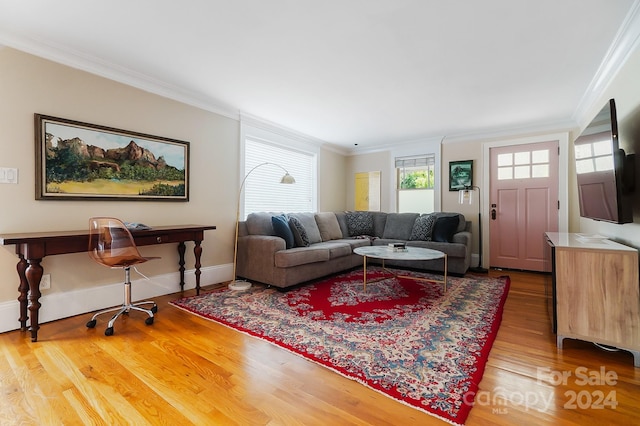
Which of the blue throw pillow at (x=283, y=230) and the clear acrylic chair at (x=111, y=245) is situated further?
the blue throw pillow at (x=283, y=230)

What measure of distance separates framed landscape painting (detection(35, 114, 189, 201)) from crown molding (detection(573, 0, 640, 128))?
4.00m

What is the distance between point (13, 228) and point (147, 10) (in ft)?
6.52

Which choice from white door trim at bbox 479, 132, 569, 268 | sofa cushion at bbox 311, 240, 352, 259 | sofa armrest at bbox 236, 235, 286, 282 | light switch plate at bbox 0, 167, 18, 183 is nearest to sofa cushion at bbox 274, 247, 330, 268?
sofa armrest at bbox 236, 235, 286, 282

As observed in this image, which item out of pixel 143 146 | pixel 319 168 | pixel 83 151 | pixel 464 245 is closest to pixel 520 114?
pixel 464 245

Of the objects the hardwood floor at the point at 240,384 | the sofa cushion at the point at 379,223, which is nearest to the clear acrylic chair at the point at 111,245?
the hardwood floor at the point at 240,384

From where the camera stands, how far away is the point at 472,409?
143 cm

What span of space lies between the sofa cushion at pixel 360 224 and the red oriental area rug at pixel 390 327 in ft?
5.39

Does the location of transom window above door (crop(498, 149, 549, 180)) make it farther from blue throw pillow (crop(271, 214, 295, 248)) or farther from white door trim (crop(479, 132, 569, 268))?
blue throw pillow (crop(271, 214, 295, 248))

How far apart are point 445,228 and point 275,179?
9.01 feet

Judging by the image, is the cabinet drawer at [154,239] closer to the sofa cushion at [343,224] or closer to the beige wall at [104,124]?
the beige wall at [104,124]

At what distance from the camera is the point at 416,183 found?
5.55 meters

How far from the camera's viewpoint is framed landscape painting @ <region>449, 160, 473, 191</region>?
195 inches

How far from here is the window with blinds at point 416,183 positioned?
5.39 meters

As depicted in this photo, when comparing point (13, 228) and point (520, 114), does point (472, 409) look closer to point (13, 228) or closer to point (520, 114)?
point (13, 228)
